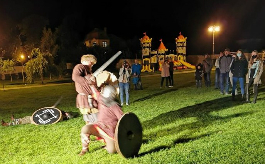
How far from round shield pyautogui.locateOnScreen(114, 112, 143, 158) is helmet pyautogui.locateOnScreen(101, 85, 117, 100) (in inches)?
22.1

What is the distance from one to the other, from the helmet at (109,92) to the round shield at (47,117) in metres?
4.66

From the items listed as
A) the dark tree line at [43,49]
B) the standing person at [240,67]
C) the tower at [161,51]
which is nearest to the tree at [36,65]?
the dark tree line at [43,49]

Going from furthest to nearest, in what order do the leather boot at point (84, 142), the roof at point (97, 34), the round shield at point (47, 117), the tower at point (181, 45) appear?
the roof at point (97, 34), the tower at point (181, 45), the round shield at point (47, 117), the leather boot at point (84, 142)

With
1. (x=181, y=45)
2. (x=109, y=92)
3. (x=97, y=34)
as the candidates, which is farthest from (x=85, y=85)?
(x=97, y=34)

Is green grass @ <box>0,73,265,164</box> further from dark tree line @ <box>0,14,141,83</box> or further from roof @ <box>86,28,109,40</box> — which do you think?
roof @ <box>86,28,109,40</box>

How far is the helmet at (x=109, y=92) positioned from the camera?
614 cm

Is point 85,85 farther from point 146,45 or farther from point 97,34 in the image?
point 97,34

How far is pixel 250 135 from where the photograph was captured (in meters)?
7.36

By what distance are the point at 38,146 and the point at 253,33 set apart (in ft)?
271

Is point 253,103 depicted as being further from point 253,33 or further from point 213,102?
point 253,33

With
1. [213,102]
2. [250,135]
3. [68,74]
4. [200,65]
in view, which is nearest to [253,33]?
[68,74]

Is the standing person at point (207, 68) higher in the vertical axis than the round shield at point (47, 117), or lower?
higher

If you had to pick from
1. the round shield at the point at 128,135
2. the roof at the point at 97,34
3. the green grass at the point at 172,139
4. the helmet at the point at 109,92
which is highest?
the roof at the point at 97,34

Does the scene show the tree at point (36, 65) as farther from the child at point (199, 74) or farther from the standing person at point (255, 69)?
the standing person at point (255, 69)
